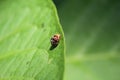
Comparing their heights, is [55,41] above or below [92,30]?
above

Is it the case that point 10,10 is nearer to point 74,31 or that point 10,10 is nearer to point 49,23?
point 49,23

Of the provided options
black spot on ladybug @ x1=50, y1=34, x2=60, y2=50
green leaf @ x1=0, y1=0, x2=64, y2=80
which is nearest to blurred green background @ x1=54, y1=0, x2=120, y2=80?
green leaf @ x1=0, y1=0, x2=64, y2=80

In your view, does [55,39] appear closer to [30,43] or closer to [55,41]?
[55,41]

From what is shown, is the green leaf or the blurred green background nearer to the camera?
the green leaf

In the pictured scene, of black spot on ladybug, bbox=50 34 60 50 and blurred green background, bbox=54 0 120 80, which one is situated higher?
black spot on ladybug, bbox=50 34 60 50

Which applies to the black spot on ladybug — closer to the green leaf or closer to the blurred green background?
the green leaf

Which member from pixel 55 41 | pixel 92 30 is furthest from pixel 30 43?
pixel 92 30

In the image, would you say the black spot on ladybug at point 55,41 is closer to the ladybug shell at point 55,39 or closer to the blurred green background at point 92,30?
the ladybug shell at point 55,39
